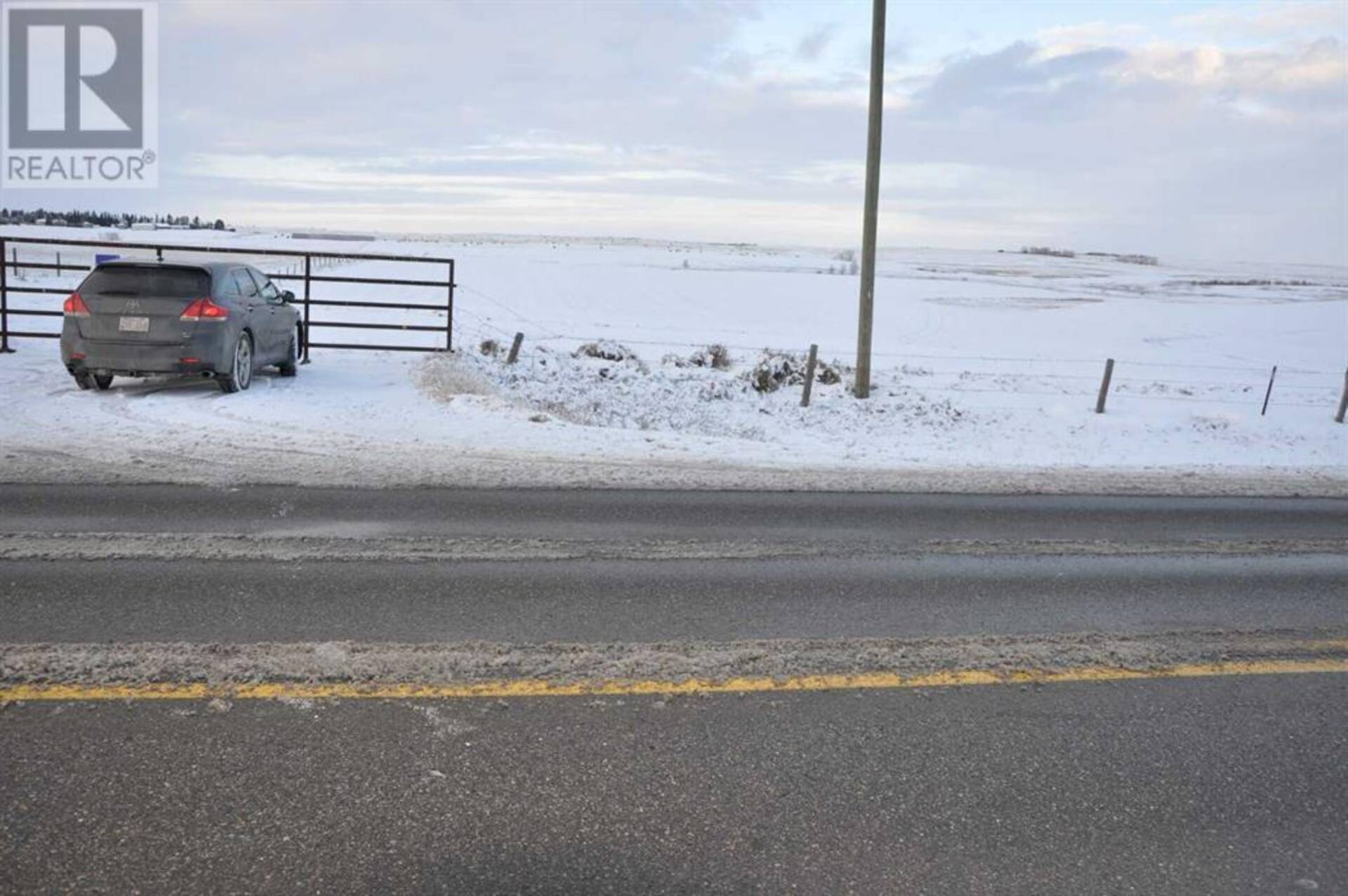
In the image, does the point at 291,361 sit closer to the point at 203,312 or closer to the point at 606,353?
the point at 203,312

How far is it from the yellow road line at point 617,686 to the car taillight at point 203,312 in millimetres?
9650

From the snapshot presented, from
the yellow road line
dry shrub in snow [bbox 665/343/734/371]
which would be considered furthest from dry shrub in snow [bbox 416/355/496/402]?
the yellow road line

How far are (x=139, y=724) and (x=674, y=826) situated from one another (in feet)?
7.10

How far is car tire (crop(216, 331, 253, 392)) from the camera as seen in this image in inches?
544

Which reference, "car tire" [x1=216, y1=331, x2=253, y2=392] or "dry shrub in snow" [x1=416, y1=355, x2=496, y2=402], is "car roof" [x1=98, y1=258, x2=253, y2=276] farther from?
"dry shrub in snow" [x1=416, y1=355, x2=496, y2=402]

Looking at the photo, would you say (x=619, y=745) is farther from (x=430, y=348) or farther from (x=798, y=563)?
(x=430, y=348)

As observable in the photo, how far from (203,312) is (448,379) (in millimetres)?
4097

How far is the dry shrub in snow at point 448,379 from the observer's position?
51.0 feet

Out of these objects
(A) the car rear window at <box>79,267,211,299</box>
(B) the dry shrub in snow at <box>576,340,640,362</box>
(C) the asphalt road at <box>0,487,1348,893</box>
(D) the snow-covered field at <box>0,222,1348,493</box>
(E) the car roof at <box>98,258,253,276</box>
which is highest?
(E) the car roof at <box>98,258,253,276</box>

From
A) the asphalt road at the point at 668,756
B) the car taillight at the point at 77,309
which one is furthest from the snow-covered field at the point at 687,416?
the asphalt road at the point at 668,756

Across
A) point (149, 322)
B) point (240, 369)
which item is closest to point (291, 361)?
point (240, 369)

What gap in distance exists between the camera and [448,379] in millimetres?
16500

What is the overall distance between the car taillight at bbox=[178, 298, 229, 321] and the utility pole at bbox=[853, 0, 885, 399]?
402 inches

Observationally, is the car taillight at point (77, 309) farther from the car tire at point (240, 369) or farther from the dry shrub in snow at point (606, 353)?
the dry shrub in snow at point (606, 353)
